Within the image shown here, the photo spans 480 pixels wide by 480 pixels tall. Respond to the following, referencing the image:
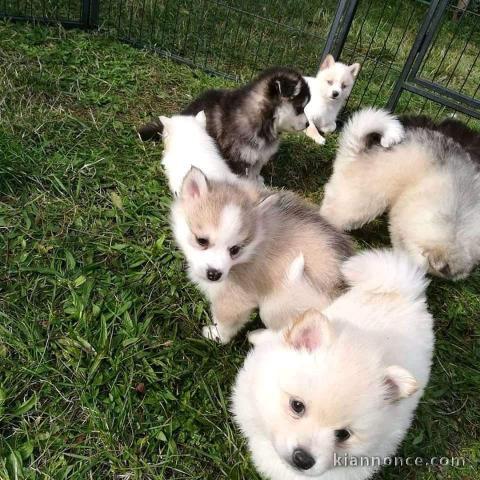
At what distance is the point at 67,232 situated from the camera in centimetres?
314

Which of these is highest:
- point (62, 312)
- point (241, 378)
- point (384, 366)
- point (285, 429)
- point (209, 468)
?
point (384, 366)

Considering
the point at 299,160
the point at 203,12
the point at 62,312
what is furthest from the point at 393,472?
the point at 203,12

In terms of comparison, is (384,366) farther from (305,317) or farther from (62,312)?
(62,312)

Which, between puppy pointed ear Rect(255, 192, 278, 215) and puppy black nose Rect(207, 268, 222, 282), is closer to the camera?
puppy black nose Rect(207, 268, 222, 282)

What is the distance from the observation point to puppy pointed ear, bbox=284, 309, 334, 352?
5.87ft

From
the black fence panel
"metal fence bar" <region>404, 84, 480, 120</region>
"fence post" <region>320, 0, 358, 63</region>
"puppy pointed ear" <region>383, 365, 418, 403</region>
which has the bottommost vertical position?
the black fence panel

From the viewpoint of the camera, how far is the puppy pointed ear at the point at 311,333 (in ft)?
5.87

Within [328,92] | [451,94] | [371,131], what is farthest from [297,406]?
Result: [328,92]

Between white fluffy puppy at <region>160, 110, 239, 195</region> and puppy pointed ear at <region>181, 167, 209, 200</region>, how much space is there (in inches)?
27.7

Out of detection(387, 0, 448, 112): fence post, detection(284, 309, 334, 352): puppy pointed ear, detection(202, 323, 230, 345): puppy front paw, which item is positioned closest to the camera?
detection(284, 309, 334, 352): puppy pointed ear

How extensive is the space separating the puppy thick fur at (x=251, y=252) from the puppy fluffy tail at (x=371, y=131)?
99 cm

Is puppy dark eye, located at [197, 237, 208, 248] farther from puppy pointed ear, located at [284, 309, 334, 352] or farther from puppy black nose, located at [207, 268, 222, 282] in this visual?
puppy pointed ear, located at [284, 309, 334, 352]

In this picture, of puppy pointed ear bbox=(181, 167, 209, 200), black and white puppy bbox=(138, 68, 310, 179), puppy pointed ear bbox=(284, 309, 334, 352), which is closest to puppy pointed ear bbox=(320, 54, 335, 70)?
black and white puppy bbox=(138, 68, 310, 179)

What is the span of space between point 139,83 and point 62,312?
2.97 meters
